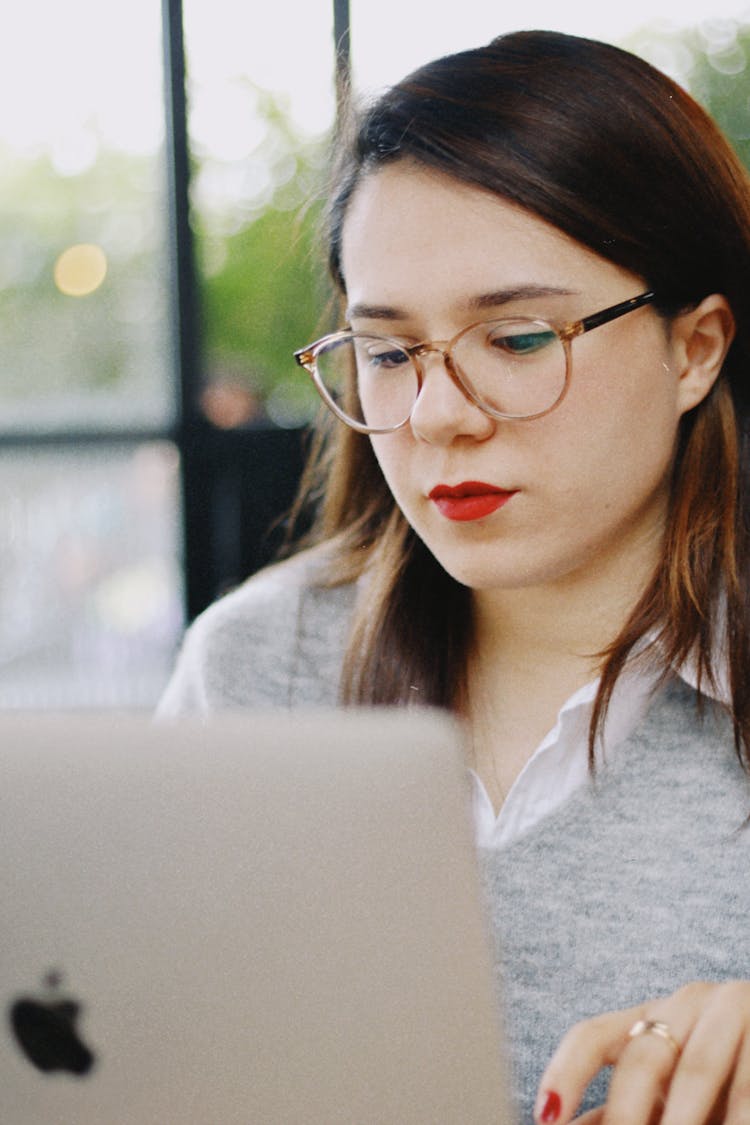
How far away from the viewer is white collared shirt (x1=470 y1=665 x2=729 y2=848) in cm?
104

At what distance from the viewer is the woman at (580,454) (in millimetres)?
985

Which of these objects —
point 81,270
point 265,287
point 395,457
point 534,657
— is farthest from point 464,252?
point 81,270

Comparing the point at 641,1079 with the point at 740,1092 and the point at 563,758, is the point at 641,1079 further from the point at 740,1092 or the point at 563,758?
the point at 563,758

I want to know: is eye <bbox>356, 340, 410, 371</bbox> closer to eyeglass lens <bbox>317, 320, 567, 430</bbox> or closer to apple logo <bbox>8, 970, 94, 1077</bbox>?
eyeglass lens <bbox>317, 320, 567, 430</bbox>

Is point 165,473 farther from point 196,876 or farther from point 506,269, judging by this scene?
point 196,876

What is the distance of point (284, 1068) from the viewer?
0.48 m

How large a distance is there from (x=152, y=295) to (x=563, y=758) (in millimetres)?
2251

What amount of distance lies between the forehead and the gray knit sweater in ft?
1.19

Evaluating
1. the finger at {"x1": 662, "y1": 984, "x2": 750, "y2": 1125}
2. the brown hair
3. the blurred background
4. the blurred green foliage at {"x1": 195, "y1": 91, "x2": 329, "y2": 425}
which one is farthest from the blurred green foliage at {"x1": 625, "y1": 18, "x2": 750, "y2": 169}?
the finger at {"x1": 662, "y1": 984, "x2": 750, "y2": 1125}

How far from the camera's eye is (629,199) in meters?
1.00

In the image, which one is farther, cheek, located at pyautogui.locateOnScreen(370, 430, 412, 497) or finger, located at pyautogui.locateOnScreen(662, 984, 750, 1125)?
cheek, located at pyautogui.locateOnScreen(370, 430, 412, 497)

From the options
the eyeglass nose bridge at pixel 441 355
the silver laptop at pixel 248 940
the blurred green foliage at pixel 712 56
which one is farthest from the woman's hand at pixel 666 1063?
the blurred green foliage at pixel 712 56

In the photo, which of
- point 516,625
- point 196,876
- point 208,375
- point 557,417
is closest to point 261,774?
point 196,876

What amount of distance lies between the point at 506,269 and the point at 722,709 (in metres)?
0.40
